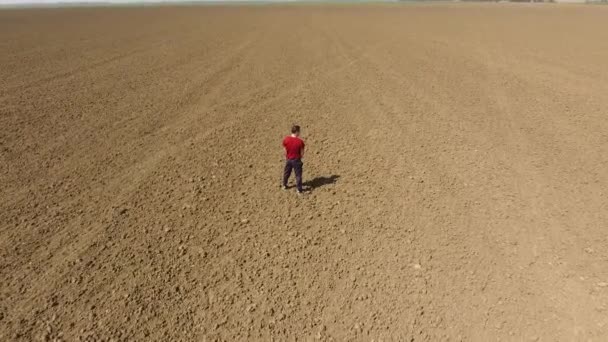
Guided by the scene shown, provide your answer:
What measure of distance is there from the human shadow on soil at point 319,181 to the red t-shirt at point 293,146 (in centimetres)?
108

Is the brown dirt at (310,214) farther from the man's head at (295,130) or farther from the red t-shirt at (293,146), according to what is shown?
the man's head at (295,130)

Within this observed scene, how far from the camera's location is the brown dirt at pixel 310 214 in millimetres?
5098

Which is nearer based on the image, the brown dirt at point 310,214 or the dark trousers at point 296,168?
the brown dirt at point 310,214

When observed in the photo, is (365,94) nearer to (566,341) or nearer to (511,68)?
(511,68)

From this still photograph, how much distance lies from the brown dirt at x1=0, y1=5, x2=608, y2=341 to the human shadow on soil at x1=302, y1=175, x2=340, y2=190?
0.05m

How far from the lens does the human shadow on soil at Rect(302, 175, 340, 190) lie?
806cm

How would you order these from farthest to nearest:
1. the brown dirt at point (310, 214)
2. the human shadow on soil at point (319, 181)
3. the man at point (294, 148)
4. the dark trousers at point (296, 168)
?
1. the human shadow on soil at point (319, 181)
2. the dark trousers at point (296, 168)
3. the man at point (294, 148)
4. the brown dirt at point (310, 214)

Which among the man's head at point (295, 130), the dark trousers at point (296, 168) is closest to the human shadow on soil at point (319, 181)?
the dark trousers at point (296, 168)

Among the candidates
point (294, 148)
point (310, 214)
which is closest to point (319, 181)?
point (310, 214)

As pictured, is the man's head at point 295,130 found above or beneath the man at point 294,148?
above

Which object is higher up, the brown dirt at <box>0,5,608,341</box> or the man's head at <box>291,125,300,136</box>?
the man's head at <box>291,125,300,136</box>

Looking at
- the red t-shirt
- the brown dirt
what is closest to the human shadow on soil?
the brown dirt

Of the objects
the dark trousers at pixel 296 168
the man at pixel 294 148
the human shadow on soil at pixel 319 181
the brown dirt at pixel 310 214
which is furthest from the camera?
the human shadow on soil at pixel 319 181

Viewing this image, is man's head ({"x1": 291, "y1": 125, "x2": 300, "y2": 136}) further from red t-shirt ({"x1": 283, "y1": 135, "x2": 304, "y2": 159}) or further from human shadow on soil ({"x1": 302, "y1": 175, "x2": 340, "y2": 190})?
human shadow on soil ({"x1": 302, "y1": 175, "x2": 340, "y2": 190})
